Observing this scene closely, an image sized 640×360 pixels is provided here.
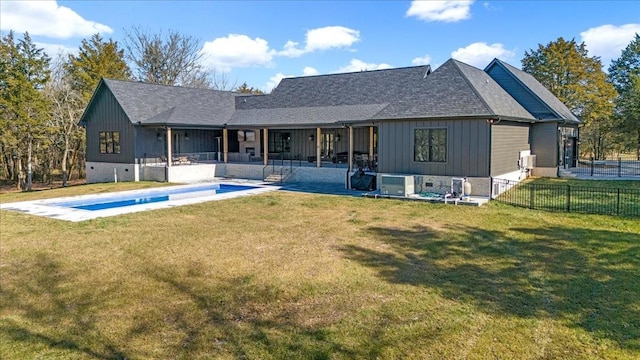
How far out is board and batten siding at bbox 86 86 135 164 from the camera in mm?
23969

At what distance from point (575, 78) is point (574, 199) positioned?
81.3 ft

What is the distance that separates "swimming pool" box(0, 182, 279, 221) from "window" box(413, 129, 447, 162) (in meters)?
7.10

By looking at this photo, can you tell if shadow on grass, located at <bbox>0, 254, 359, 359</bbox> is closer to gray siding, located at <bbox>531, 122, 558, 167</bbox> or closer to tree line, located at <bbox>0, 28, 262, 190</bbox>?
gray siding, located at <bbox>531, 122, 558, 167</bbox>

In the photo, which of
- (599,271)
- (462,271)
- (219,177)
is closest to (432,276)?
(462,271)

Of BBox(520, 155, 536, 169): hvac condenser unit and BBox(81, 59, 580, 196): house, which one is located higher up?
BBox(81, 59, 580, 196): house

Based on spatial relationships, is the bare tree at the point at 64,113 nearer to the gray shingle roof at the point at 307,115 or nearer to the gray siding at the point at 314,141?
the gray shingle roof at the point at 307,115

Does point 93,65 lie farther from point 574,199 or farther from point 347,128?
point 574,199

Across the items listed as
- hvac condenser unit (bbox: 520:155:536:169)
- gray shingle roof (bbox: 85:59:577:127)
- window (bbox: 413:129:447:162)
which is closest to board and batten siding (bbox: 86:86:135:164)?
gray shingle roof (bbox: 85:59:577:127)

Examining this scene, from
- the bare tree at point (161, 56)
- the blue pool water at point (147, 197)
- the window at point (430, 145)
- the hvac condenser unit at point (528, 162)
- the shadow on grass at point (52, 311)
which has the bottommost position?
the shadow on grass at point (52, 311)

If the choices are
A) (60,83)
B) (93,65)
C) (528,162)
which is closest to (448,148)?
(528,162)

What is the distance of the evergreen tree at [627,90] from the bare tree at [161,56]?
4043 cm

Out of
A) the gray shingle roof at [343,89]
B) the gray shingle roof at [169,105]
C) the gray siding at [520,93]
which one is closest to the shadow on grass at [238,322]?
the gray shingle roof at [169,105]

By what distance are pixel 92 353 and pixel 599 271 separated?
8020 mm

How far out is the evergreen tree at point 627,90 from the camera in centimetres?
3316
